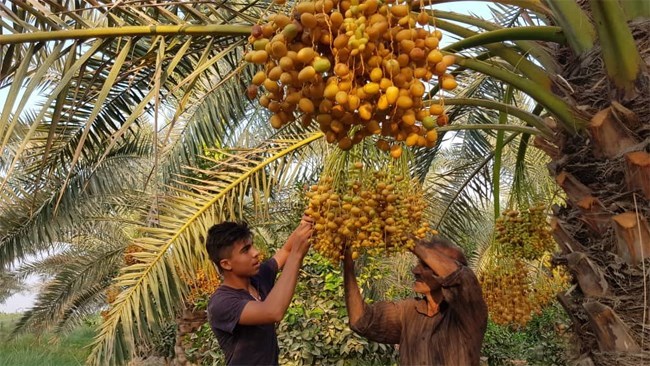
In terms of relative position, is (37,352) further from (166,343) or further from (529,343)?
(529,343)

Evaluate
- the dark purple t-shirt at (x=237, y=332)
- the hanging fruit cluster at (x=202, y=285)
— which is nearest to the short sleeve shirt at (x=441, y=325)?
the dark purple t-shirt at (x=237, y=332)

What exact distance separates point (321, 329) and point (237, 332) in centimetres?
319

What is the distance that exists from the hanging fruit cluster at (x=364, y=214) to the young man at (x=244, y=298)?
0.51 ft

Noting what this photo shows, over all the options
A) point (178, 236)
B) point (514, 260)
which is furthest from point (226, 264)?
point (514, 260)

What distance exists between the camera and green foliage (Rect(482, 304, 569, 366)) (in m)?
7.91

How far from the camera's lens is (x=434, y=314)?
97.7 inches

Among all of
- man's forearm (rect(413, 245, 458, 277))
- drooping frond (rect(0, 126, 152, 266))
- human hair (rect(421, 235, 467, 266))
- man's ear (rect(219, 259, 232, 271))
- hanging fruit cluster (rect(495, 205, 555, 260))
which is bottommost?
drooping frond (rect(0, 126, 152, 266))

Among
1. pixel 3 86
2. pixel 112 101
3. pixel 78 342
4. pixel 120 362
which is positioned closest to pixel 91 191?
pixel 120 362

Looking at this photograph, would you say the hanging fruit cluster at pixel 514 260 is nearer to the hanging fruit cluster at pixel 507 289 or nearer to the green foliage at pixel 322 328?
the hanging fruit cluster at pixel 507 289

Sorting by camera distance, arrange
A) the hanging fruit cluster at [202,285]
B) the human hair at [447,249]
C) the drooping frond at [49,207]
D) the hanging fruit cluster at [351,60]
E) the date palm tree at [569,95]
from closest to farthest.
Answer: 1. the hanging fruit cluster at [351,60]
2. the date palm tree at [569,95]
3. the human hair at [447,249]
4. the drooping frond at [49,207]
5. the hanging fruit cluster at [202,285]

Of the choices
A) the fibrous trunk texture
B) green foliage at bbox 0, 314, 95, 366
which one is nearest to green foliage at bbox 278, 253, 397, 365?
the fibrous trunk texture

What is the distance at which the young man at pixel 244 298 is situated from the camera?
6.97 ft

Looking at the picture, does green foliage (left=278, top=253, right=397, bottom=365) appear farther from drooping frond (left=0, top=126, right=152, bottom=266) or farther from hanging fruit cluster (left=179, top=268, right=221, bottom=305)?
drooping frond (left=0, top=126, right=152, bottom=266)

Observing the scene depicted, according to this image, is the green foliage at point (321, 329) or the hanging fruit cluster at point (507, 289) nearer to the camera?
the hanging fruit cluster at point (507, 289)
